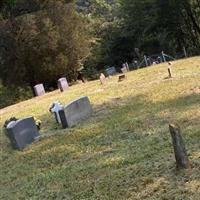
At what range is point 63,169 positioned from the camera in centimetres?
979

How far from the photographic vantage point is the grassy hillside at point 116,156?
7.84 meters

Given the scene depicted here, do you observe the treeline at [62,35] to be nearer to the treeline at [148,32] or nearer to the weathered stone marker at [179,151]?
the treeline at [148,32]

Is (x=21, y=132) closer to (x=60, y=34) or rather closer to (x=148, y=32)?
(x=60, y=34)

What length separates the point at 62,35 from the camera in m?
34.7

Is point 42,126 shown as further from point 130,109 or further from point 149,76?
point 149,76

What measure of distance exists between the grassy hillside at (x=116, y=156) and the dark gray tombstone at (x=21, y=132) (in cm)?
27

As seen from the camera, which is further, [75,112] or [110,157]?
[75,112]

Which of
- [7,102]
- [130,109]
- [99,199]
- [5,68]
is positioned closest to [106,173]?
[99,199]

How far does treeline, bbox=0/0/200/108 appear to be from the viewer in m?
33.1

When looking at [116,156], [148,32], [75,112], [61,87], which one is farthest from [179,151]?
[148,32]

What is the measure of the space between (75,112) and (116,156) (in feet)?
15.8

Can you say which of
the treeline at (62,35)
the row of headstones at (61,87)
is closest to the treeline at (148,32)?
the treeline at (62,35)

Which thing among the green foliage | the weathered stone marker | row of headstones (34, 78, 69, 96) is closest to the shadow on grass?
the weathered stone marker

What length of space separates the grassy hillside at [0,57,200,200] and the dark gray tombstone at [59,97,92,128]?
26cm
